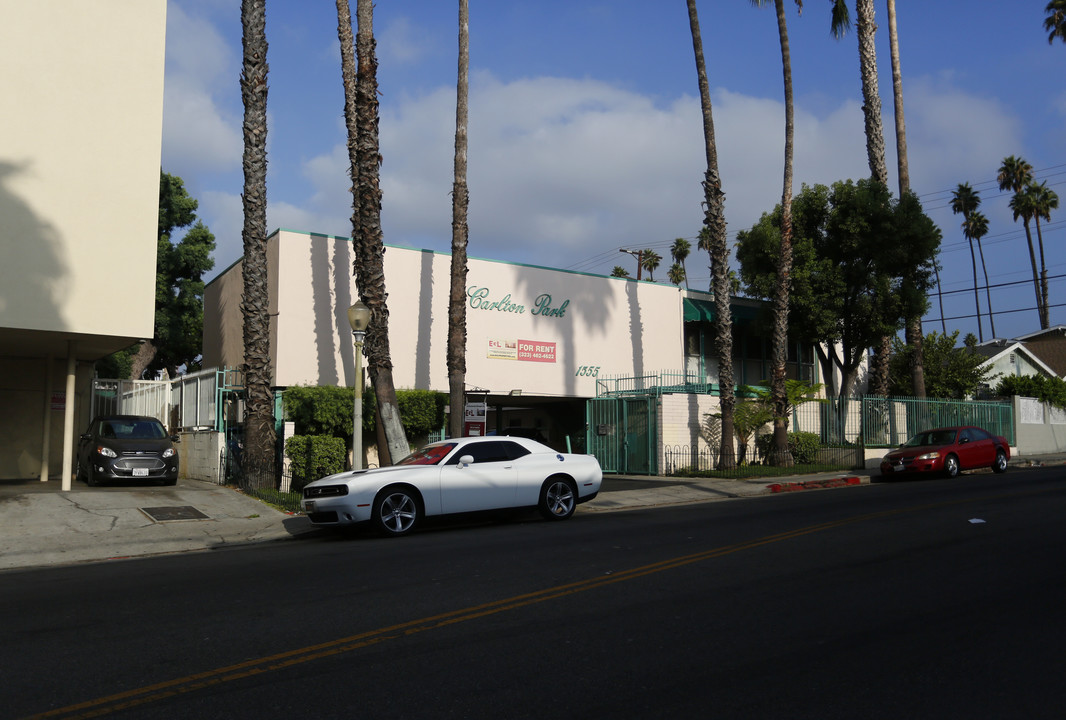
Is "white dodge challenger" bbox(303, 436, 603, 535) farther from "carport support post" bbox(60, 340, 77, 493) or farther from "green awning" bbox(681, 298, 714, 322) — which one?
"green awning" bbox(681, 298, 714, 322)

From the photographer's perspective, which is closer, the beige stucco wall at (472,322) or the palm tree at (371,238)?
the palm tree at (371,238)

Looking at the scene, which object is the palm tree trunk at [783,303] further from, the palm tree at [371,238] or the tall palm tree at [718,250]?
the palm tree at [371,238]

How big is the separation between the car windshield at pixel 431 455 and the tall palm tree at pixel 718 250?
41.4 feet

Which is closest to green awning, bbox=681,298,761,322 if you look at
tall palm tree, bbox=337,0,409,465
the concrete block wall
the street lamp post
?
tall palm tree, bbox=337,0,409,465

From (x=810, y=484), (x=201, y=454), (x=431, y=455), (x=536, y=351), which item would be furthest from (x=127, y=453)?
(x=810, y=484)

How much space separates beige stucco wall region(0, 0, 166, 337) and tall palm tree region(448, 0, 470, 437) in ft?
21.9

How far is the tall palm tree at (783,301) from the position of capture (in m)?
25.6

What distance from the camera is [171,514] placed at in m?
14.8

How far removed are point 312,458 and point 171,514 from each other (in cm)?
424

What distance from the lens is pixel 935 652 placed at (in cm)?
570

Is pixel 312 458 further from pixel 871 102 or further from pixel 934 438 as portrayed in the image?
pixel 871 102

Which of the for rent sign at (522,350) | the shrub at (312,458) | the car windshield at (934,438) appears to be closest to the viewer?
the shrub at (312,458)

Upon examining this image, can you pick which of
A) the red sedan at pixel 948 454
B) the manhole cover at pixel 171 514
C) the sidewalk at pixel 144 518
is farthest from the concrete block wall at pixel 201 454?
the red sedan at pixel 948 454

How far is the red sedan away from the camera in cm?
2248
